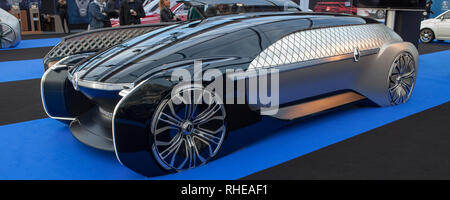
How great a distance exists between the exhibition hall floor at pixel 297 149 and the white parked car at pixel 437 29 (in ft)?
26.2

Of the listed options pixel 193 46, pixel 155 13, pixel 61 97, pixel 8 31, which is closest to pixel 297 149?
pixel 193 46

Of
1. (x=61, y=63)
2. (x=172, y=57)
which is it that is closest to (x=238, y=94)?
(x=172, y=57)

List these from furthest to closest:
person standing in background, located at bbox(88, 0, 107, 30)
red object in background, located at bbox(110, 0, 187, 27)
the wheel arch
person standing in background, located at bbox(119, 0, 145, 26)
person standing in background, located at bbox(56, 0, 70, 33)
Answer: person standing in background, located at bbox(56, 0, 70, 33) < red object in background, located at bbox(110, 0, 187, 27) < person standing in background, located at bbox(119, 0, 145, 26) < person standing in background, located at bbox(88, 0, 107, 30) < the wheel arch

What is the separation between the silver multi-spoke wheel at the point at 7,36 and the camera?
1047 cm

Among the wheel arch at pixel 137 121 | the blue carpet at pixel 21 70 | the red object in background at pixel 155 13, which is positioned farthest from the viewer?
the red object in background at pixel 155 13

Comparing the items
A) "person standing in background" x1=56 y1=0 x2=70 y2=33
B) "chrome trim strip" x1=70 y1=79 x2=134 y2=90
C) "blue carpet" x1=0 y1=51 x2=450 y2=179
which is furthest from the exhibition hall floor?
"person standing in background" x1=56 y1=0 x2=70 y2=33

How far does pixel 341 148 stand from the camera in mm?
3074

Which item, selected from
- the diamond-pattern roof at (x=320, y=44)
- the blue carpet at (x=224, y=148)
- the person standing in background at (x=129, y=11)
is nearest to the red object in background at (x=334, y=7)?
the person standing in background at (x=129, y=11)

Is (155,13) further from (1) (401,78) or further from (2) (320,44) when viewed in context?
(2) (320,44)

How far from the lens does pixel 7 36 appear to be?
34.6ft

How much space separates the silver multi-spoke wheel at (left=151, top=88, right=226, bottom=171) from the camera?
8.16ft

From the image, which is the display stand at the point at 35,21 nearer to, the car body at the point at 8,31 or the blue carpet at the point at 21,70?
the car body at the point at 8,31

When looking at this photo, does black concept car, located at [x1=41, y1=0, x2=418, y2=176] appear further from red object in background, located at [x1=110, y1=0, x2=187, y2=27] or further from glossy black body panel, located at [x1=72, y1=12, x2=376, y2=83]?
red object in background, located at [x1=110, y1=0, x2=187, y2=27]
